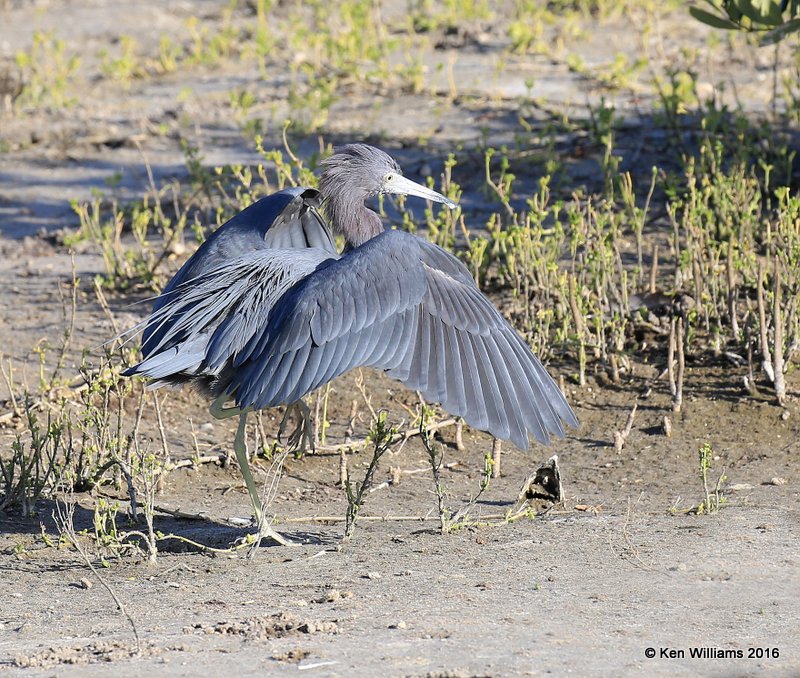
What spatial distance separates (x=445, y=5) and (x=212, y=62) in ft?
7.64

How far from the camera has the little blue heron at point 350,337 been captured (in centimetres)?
471

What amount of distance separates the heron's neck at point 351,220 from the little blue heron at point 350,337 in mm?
715

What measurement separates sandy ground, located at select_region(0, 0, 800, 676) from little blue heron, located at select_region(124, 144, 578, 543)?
0.42m

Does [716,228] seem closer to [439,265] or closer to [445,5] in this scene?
[439,265]

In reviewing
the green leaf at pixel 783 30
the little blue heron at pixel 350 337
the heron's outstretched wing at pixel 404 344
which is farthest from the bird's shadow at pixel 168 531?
the green leaf at pixel 783 30

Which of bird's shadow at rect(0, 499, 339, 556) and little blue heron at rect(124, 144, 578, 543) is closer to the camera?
little blue heron at rect(124, 144, 578, 543)

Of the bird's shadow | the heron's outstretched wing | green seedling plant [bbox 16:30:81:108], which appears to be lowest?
the bird's shadow

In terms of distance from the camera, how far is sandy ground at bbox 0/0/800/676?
3787 mm

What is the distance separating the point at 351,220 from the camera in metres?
6.14

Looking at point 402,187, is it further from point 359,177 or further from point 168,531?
point 168,531

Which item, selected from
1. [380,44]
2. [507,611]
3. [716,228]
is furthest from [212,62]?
[507,611]

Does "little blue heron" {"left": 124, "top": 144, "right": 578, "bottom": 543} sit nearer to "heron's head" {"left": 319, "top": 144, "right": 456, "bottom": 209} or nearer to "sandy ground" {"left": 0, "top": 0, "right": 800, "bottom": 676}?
"sandy ground" {"left": 0, "top": 0, "right": 800, "bottom": 676}

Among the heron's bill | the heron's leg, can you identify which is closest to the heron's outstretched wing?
the heron's leg

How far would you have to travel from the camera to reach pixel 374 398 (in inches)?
266
